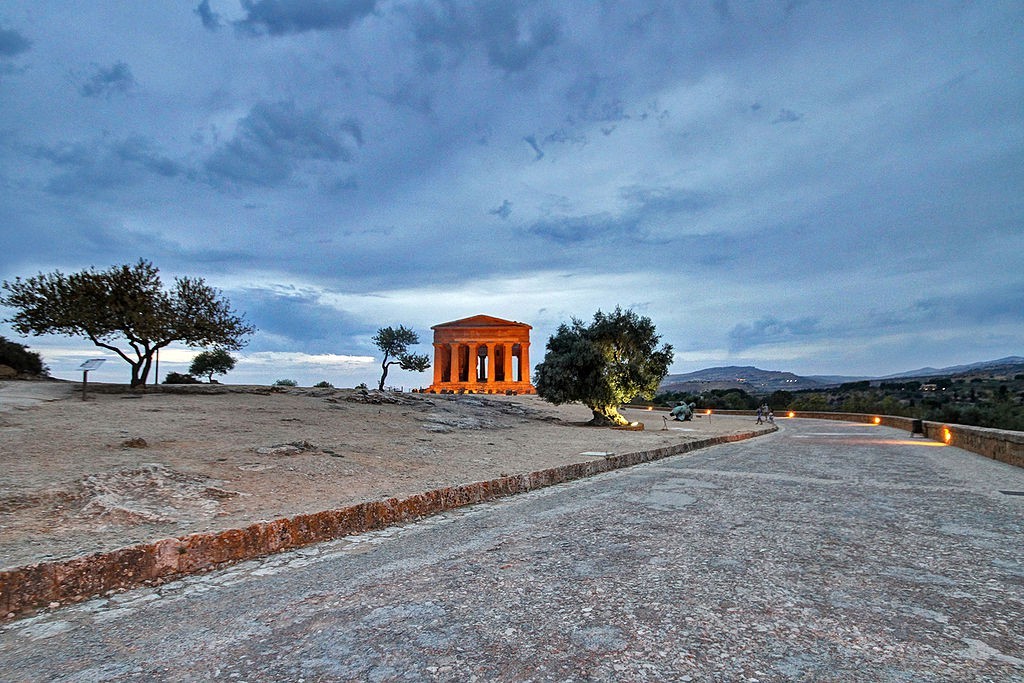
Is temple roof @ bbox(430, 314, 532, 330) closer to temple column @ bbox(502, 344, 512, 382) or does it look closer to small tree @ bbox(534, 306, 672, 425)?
temple column @ bbox(502, 344, 512, 382)

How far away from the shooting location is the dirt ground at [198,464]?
438 cm

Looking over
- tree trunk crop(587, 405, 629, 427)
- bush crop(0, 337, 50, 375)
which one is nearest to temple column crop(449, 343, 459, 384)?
bush crop(0, 337, 50, 375)

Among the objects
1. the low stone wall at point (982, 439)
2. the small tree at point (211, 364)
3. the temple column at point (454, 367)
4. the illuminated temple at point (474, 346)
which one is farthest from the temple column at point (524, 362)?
the low stone wall at point (982, 439)

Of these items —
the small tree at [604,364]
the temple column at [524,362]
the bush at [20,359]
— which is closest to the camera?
the small tree at [604,364]

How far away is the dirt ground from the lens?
4.38 metres

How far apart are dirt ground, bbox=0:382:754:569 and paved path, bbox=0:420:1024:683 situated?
1.00 metres

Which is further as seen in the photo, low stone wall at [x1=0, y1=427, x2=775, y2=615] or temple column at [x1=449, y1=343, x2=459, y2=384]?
temple column at [x1=449, y1=343, x2=459, y2=384]

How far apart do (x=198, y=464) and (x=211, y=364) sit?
2054 inches

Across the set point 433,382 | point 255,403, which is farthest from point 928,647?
point 433,382

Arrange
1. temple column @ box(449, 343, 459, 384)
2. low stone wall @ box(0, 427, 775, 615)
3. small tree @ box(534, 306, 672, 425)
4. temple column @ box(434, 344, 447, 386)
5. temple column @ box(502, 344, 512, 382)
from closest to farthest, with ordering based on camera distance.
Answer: low stone wall @ box(0, 427, 775, 615) < small tree @ box(534, 306, 672, 425) < temple column @ box(449, 343, 459, 384) < temple column @ box(502, 344, 512, 382) < temple column @ box(434, 344, 447, 386)

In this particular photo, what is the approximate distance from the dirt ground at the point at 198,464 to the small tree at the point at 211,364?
40.6 metres

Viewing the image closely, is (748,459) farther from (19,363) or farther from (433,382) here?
(433,382)

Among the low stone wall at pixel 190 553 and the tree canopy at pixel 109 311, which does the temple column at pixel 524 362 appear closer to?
the tree canopy at pixel 109 311

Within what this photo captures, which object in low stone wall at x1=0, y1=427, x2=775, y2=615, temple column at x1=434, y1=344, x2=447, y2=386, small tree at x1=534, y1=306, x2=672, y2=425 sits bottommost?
low stone wall at x1=0, y1=427, x2=775, y2=615
